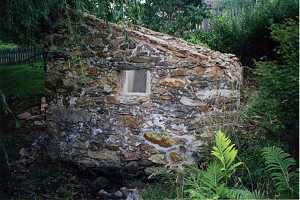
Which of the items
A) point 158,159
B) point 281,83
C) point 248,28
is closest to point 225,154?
point 281,83

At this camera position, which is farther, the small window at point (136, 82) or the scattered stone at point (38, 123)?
the scattered stone at point (38, 123)

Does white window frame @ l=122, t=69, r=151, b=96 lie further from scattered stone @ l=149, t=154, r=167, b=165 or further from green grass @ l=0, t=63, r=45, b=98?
green grass @ l=0, t=63, r=45, b=98

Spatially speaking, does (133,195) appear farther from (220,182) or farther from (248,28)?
(248,28)

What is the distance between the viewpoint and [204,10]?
41.1 ft

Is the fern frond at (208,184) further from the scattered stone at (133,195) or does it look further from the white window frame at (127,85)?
the white window frame at (127,85)

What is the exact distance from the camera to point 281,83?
4.87 m

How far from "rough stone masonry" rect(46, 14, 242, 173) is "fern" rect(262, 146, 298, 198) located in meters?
1.97

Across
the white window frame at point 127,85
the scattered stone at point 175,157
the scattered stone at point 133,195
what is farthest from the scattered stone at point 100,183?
the white window frame at point 127,85

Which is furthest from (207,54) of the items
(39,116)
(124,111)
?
(39,116)

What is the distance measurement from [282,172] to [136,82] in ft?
9.74

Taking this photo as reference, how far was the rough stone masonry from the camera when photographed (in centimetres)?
676

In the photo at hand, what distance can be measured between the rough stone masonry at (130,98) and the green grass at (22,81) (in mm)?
3366

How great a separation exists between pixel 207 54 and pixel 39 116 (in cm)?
432

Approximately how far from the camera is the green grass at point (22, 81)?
426 inches
